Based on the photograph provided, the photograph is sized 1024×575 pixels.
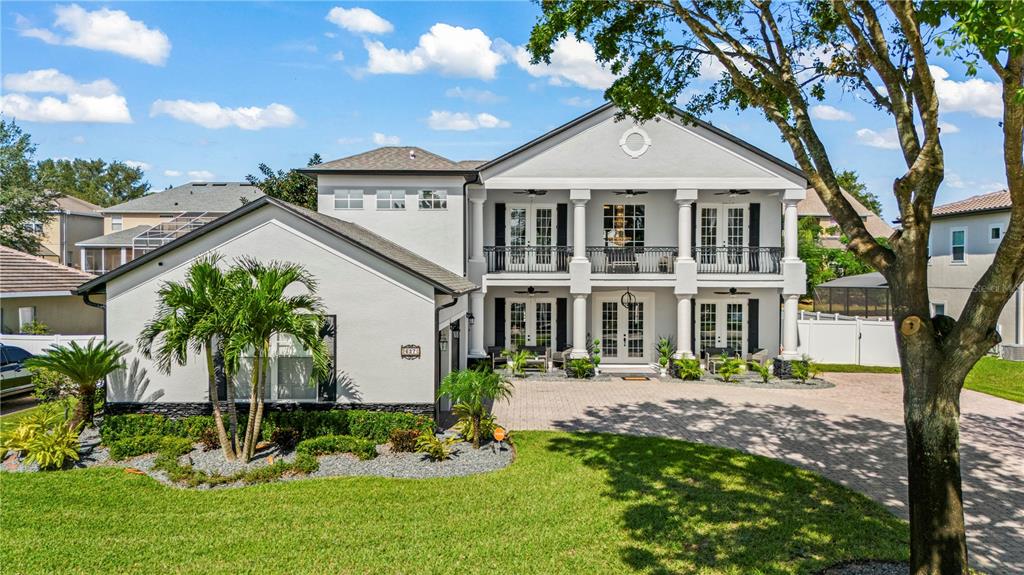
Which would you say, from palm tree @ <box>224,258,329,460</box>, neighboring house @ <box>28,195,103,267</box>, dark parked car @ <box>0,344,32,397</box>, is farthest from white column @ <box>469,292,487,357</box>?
neighboring house @ <box>28,195,103,267</box>

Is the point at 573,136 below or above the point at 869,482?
above

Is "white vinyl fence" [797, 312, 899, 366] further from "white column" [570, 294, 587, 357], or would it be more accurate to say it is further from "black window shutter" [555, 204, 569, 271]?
"black window shutter" [555, 204, 569, 271]

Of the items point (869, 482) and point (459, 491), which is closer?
point (459, 491)

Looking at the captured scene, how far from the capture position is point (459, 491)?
8.34 meters

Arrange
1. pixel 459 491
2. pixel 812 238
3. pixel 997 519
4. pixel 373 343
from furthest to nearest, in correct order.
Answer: pixel 812 238 → pixel 373 343 → pixel 459 491 → pixel 997 519

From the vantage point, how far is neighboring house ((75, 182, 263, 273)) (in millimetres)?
33031

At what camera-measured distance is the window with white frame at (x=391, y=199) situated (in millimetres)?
16953

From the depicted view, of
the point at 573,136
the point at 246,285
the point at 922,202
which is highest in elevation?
the point at 573,136

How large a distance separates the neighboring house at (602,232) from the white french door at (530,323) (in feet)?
0.13

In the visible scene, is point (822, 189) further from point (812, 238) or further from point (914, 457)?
point (812, 238)

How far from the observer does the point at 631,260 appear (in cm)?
1983

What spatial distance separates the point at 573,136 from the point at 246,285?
12503 millimetres

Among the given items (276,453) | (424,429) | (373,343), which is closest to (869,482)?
(424,429)

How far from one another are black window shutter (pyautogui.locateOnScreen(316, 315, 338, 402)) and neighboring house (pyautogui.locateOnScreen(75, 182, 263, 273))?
26.1 m
